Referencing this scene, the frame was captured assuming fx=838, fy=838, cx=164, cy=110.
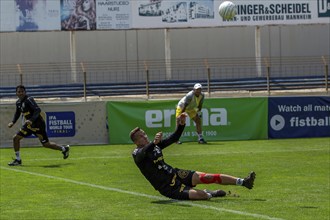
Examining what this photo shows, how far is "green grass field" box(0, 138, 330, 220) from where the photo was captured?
1266 cm

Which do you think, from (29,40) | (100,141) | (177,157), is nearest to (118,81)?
(29,40)

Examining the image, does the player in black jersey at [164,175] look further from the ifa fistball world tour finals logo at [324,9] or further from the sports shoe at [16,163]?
the ifa fistball world tour finals logo at [324,9]

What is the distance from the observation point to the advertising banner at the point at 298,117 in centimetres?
2944

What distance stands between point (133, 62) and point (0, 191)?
30.3 meters

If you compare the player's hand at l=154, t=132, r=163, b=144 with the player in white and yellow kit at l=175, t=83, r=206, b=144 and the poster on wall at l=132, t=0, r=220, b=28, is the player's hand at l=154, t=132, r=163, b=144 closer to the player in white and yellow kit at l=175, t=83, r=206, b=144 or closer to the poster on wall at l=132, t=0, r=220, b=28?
the player in white and yellow kit at l=175, t=83, r=206, b=144

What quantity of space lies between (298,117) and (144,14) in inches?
559

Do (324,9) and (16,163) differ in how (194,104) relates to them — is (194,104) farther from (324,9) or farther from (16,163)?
(324,9)

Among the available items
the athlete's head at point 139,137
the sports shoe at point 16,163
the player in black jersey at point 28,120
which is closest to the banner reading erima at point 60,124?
the player in black jersey at point 28,120

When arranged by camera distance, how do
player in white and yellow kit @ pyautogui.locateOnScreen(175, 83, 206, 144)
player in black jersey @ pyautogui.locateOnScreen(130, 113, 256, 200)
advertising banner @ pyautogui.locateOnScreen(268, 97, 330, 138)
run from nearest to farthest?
A: player in black jersey @ pyautogui.locateOnScreen(130, 113, 256, 200), player in white and yellow kit @ pyautogui.locateOnScreen(175, 83, 206, 144), advertising banner @ pyautogui.locateOnScreen(268, 97, 330, 138)

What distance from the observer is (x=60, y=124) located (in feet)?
93.8

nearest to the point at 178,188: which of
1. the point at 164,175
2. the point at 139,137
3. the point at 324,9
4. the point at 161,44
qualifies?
the point at 164,175

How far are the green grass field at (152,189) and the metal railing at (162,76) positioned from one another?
14587 millimetres

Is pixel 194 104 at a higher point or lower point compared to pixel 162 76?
lower

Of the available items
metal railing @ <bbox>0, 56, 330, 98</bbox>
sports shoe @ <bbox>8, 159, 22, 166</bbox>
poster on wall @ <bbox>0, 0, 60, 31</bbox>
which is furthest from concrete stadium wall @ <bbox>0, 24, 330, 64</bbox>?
sports shoe @ <bbox>8, 159, 22, 166</bbox>
